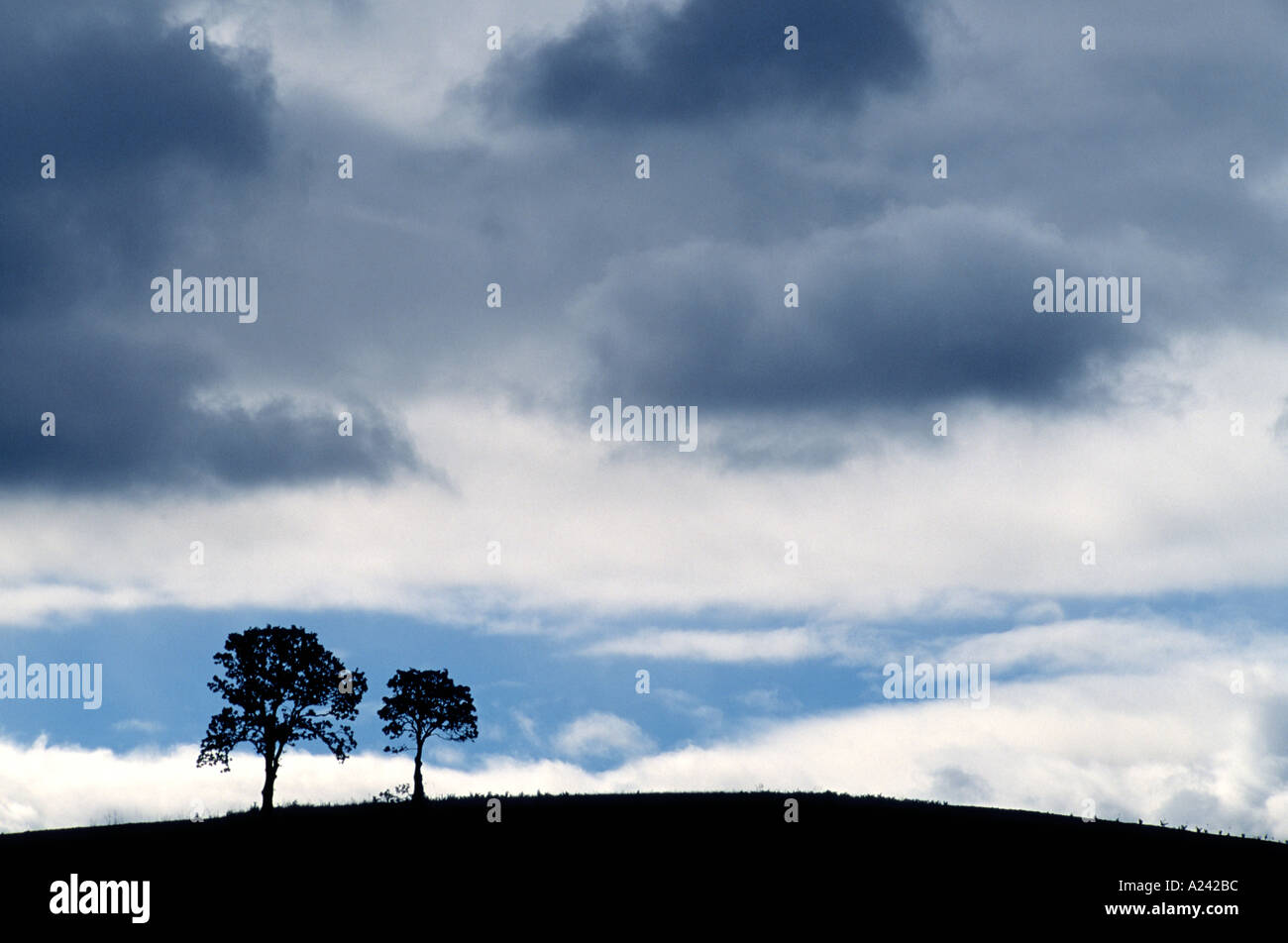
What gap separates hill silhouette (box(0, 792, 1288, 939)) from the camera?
142 ft

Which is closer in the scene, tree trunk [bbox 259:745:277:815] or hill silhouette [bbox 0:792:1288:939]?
hill silhouette [bbox 0:792:1288:939]

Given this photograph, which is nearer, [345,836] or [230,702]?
[345,836]
